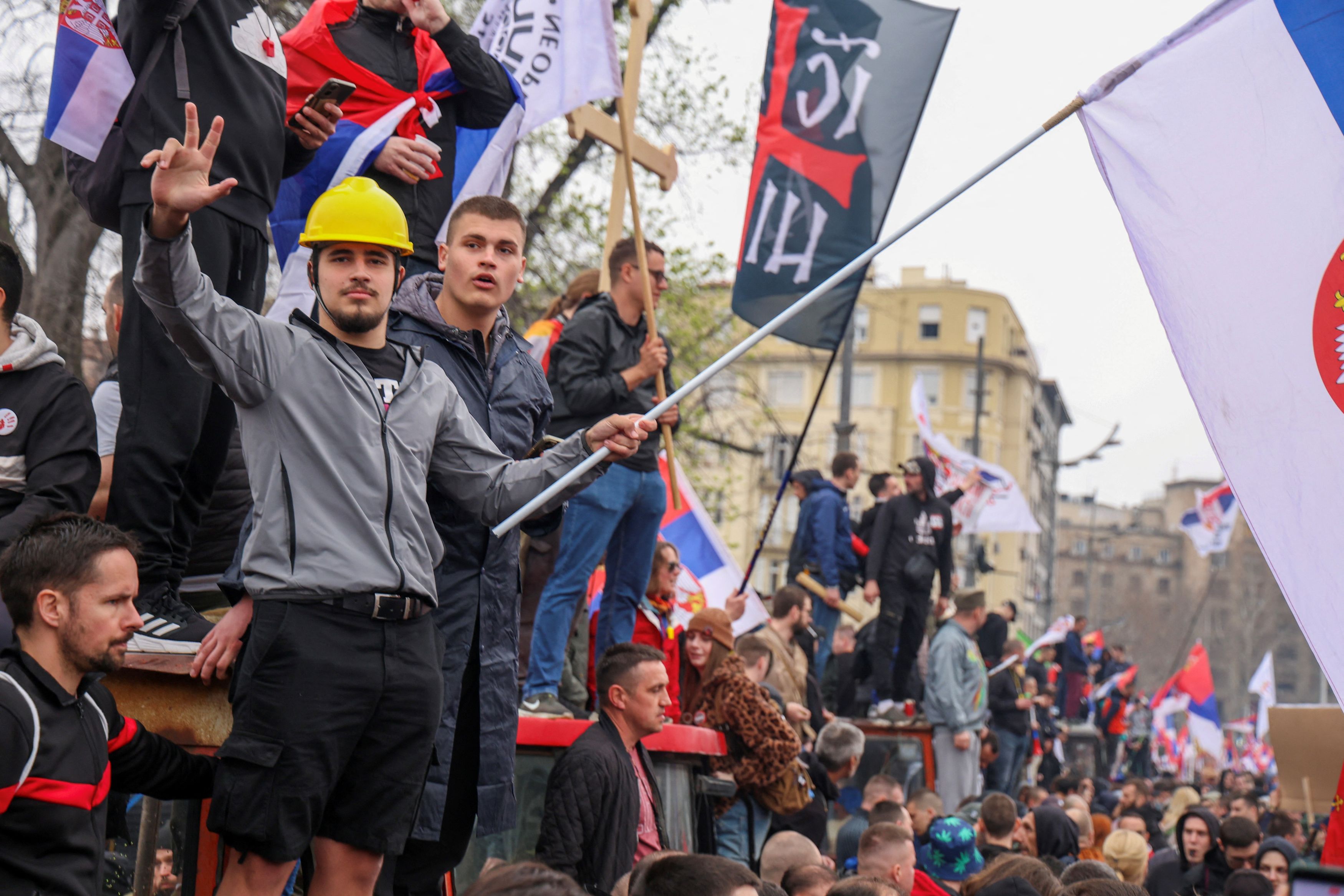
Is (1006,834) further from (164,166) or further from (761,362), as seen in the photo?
(761,362)

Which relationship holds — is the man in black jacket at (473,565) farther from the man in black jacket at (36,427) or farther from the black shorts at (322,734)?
the man in black jacket at (36,427)

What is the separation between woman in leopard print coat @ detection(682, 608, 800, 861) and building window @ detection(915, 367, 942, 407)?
6746 cm

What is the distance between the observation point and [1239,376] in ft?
13.7

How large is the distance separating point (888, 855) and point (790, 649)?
10.8 feet

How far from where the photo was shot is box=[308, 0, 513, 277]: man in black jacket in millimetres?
5227

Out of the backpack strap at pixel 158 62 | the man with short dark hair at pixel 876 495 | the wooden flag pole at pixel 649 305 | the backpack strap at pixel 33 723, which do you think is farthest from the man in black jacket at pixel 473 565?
the man with short dark hair at pixel 876 495

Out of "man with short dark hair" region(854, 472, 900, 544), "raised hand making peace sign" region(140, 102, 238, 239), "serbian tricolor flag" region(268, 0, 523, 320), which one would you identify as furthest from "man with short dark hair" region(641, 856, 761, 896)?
"man with short dark hair" region(854, 472, 900, 544)

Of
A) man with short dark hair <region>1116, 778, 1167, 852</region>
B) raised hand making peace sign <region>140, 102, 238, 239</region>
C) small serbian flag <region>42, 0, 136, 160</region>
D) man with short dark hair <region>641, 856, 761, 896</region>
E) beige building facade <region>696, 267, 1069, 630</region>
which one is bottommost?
man with short dark hair <region>1116, 778, 1167, 852</region>

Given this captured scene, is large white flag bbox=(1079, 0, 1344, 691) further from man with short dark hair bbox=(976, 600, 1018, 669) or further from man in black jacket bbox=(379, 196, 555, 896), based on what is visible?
man with short dark hair bbox=(976, 600, 1018, 669)

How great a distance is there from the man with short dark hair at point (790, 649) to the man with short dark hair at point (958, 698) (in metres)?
1.61

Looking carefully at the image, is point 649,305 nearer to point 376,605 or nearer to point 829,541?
point 376,605

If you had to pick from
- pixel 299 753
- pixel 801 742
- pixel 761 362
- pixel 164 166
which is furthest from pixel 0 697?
pixel 761 362

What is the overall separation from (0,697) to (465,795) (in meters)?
1.41

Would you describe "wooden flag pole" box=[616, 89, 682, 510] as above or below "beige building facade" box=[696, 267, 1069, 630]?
below
